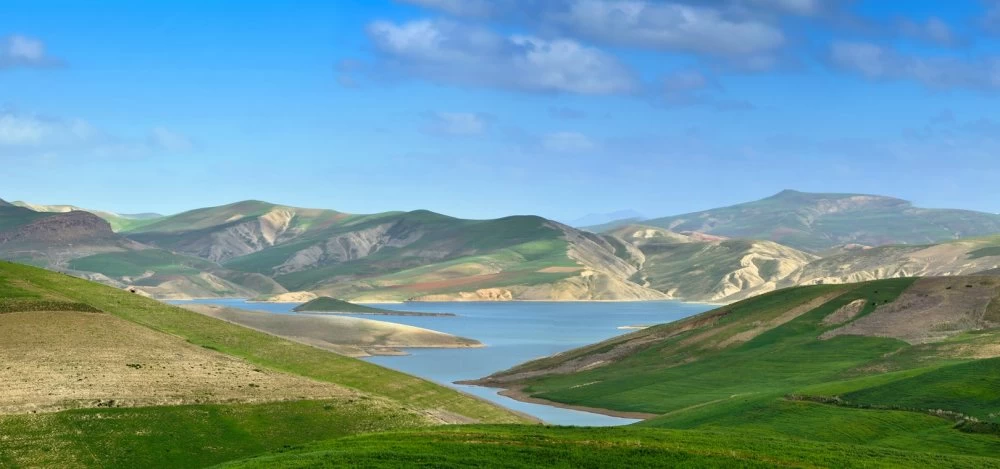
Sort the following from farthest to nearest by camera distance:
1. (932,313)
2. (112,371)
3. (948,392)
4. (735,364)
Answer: (932,313) < (735,364) < (112,371) < (948,392)

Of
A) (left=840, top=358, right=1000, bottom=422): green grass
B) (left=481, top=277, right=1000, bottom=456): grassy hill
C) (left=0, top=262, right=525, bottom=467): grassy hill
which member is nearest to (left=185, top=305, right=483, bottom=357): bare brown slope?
(left=481, top=277, right=1000, bottom=456): grassy hill

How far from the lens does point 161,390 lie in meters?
62.8

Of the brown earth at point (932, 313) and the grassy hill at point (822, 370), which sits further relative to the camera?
A: the brown earth at point (932, 313)

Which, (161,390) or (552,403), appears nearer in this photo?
(161,390)

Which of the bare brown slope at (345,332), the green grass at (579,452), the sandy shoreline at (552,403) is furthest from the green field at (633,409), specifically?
the bare brown slope at (345,332)

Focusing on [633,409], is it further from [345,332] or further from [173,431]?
[345,332]

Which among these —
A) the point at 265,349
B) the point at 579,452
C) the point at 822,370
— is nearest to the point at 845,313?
the point at 822,370

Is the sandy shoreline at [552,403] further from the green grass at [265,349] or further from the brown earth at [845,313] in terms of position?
the brown earth at [845,313]

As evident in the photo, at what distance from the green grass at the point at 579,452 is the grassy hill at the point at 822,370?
8.98m

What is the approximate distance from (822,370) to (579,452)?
57032 mm

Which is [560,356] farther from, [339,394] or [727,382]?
[339,394]

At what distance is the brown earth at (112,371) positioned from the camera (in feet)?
195

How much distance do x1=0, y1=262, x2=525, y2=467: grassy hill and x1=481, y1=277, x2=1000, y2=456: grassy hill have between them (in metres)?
18.5

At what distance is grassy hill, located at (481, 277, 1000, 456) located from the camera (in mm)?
58812
